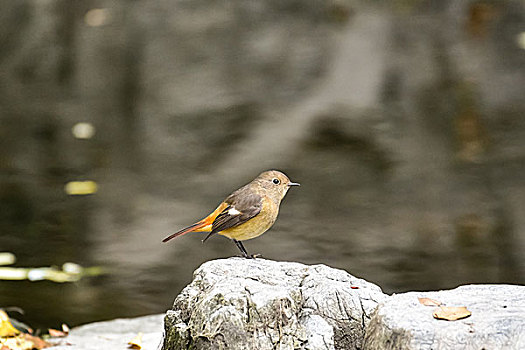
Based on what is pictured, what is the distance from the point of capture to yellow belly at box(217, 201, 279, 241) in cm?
272

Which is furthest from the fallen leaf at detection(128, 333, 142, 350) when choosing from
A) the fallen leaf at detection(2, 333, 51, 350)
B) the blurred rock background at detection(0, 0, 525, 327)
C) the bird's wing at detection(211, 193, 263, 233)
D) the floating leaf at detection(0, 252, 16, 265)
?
the floating leaf at detection(0, 252, 16, 265)

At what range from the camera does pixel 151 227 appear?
5848mm

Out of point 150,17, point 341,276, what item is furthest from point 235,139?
point 341,276

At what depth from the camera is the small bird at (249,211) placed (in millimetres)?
→ 2701

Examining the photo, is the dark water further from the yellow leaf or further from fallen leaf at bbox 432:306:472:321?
fallen leaf at bbox 432:306:472:321

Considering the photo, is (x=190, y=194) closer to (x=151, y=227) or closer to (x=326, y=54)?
(x=151, y=227)

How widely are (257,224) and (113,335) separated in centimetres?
118

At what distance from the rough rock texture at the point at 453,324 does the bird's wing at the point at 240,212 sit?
Result: 0.66 meters

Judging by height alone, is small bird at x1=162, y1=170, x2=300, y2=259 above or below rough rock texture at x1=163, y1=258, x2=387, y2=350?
above

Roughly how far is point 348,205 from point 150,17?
116 inches

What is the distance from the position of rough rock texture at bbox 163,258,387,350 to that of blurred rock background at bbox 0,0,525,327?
2517 millimetres

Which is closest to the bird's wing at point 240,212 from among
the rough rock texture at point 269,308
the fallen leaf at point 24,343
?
the rough rock texture at point 269,308

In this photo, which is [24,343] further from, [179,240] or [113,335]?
[179,240]

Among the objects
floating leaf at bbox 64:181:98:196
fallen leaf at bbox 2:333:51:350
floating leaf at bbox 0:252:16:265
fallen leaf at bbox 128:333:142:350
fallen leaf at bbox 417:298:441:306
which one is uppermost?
floating leaf at bbox 64:181:98:196
